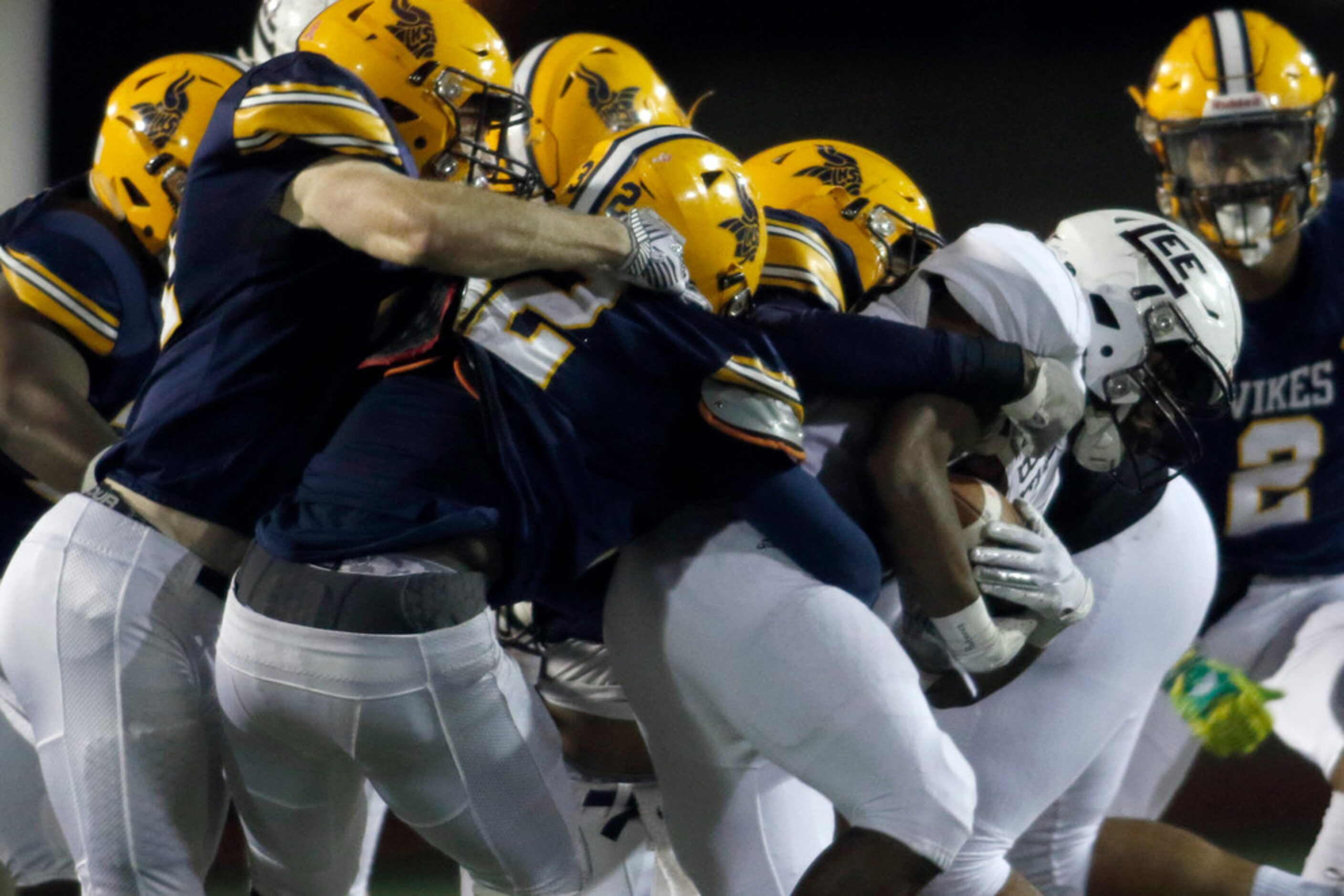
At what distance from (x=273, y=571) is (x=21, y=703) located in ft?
2.01

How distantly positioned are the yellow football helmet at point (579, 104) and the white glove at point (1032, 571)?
4.24 feet

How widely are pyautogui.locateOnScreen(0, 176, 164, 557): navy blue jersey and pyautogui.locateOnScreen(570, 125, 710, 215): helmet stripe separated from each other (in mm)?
820

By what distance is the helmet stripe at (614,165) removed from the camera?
237cm

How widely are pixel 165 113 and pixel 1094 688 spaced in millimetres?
1822

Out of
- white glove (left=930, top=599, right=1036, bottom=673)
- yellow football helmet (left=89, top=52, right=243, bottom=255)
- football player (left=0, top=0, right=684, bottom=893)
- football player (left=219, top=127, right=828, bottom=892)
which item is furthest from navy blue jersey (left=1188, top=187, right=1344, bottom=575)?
yellow football helmet (left=89, top=52, right=243, bottom=255)

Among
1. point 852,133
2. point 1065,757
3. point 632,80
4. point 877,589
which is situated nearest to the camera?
point 877,589

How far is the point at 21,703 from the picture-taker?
2.43 metres

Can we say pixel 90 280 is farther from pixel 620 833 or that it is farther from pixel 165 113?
pixel 620 833

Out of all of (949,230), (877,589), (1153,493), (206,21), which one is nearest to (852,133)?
→ (949,230)

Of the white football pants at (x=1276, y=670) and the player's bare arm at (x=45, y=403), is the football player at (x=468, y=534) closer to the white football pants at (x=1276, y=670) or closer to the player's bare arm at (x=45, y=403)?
the player's bare arm at (x=45, y=403)

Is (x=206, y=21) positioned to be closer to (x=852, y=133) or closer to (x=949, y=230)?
(x=852, y=133)

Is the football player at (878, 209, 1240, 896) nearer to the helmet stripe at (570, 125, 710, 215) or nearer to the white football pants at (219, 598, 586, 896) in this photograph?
the helmet stripe at (570, 125, 710, 215)

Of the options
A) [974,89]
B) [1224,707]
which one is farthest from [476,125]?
[974,89]

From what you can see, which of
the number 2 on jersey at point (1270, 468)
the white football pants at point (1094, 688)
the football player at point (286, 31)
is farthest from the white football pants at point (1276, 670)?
the football player at point (286, 31)
